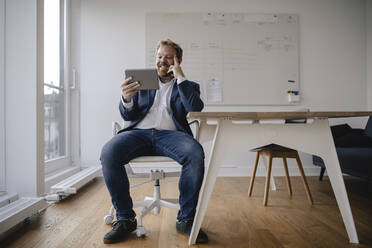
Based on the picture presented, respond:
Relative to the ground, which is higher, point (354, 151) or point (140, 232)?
point (354, 151)

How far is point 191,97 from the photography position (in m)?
1.51

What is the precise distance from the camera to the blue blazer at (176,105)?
4.97ft

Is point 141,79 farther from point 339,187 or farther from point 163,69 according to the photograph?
point 339,187

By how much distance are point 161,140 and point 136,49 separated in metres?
2.11

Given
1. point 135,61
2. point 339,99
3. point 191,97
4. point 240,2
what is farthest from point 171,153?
point 339,99

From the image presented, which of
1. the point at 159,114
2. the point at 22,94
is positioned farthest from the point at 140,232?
the point at 22,94

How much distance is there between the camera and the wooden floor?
130 cm

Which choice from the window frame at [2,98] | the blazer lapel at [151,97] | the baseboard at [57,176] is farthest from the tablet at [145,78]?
the baseboard at [57,176]

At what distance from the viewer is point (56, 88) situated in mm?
2809

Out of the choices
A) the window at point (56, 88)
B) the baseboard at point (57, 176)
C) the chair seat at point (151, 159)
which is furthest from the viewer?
the window at point (56, 88)

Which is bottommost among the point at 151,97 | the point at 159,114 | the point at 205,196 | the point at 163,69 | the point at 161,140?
the point at 205,196

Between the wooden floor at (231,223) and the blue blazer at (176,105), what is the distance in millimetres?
588

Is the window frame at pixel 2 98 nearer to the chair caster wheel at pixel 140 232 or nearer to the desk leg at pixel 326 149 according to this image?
the chair caster wheel at pixel 140 232

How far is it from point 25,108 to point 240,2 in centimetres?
270
